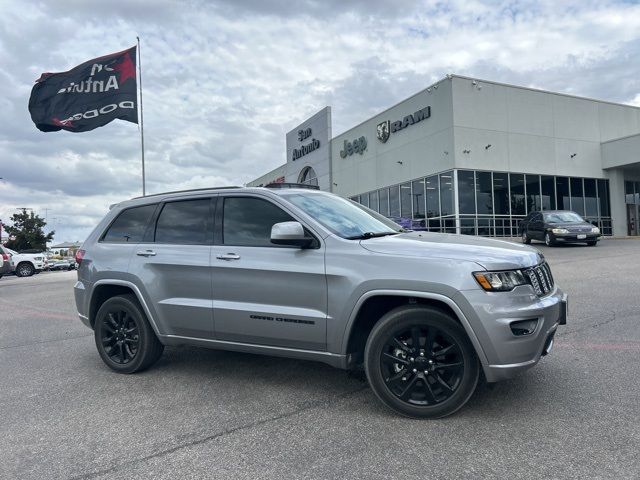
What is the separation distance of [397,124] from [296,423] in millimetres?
27063

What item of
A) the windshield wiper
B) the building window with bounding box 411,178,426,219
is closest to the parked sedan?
the building window with bounding box 411,178,426,219

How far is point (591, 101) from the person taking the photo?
1144 inches

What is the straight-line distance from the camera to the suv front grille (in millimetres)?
3500

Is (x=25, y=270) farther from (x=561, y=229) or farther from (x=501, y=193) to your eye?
→ (x=561, y=229)

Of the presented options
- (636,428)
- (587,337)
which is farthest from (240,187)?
(587,337)

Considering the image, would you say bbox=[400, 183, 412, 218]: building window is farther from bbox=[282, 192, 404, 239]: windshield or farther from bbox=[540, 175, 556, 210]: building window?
bbox=[282, 192, 404, 239]: windshield

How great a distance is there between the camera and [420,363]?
11.4 ft

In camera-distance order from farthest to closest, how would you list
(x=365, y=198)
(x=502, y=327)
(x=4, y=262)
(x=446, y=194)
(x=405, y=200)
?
1. (x=365, y=198)
2. (x=405, y=200)
3. (x=446, y=194)
4. (x=4, y=262)
5. (x=502, y=327)

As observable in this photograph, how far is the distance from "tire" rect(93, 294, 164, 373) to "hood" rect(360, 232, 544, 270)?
2.37m

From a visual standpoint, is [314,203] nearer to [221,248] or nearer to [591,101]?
[221,248]

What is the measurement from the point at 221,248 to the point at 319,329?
1193 mm

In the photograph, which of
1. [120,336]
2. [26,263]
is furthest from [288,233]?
[26,263]

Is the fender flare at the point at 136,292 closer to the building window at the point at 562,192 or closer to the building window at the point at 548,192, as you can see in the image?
the building window at the point at 548,192

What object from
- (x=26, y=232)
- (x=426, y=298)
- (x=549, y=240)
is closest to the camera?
(x=426, y=298)
